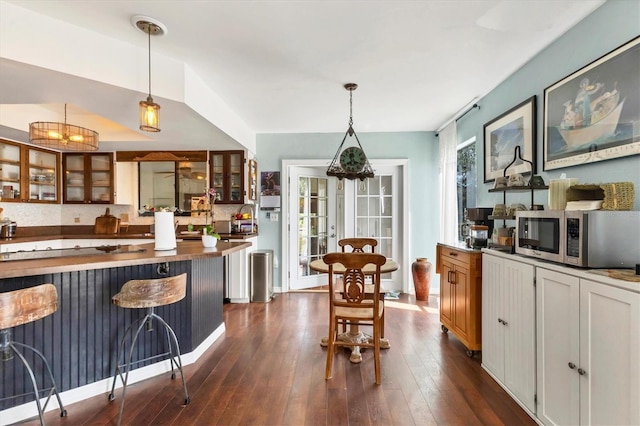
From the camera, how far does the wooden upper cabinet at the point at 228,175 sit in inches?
185

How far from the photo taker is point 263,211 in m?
4.96

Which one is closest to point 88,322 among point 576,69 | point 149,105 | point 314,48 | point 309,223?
point 149,105

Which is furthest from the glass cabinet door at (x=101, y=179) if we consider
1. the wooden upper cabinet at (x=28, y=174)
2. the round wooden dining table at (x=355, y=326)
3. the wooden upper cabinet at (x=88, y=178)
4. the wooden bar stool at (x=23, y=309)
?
the round wooden dining table at (x=355, y=326)

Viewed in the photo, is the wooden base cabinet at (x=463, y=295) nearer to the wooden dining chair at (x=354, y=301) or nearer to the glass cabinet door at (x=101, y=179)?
the wooden dining chair at (x=354, y=301)

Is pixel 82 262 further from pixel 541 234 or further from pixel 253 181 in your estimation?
pixel 253 181

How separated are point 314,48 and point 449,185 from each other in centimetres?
274

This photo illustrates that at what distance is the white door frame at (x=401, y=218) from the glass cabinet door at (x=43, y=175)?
3.42m

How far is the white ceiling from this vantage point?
1.96 m

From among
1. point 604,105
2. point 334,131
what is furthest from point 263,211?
point 604,105

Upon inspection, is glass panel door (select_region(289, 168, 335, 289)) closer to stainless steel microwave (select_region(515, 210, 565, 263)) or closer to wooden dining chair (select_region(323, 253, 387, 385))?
wooden dining chair (select_region(323, 253, 387, 385))

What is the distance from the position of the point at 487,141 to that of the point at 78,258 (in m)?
3.77

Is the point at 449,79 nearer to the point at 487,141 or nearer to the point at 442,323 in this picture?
the point at 487,141

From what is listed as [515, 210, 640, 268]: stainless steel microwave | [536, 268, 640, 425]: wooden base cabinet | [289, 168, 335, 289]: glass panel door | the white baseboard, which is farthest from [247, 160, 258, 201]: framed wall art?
[515, 210, 640, 268]: stainless steel microwave

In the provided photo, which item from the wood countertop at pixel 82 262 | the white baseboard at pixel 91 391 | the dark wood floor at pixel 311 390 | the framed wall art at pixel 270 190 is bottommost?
the dark wood floor at pixel 311 390
